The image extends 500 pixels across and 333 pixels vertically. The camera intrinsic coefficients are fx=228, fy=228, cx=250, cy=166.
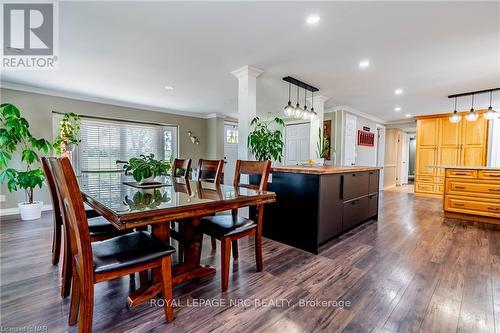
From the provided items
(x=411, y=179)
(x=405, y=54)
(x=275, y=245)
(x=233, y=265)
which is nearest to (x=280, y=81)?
(x=405, y=54)

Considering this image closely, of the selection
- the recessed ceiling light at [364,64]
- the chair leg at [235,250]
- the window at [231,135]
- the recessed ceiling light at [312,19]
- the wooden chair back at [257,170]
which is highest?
the recessed ceiling light at [364,64]

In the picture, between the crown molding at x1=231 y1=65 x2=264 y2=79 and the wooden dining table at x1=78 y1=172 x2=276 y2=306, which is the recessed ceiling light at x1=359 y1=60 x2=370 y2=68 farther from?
the wooden dining table at x1=78 y1=172 x2=276 y2=306

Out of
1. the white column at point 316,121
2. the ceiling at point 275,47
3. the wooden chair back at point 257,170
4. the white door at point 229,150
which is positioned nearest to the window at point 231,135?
the white door at point 229,150

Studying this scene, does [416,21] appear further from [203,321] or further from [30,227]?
[30,227]

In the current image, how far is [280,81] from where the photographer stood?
363 cm

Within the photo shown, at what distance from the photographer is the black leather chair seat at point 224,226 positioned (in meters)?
1.77

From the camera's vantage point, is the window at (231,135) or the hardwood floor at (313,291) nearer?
the hardwood floor at (313,291)

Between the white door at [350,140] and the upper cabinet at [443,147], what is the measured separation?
5.63 ft

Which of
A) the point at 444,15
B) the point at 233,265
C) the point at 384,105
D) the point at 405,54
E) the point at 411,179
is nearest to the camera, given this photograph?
the point at 444,15

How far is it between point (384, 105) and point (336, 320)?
199 inches

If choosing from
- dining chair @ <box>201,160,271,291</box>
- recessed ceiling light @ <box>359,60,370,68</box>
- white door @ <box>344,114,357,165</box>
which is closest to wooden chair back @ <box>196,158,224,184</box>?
dining chair @ <box>201,160,271,291</box>

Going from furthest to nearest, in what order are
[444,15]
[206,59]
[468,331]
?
[206,59], [444,15], [468,331]

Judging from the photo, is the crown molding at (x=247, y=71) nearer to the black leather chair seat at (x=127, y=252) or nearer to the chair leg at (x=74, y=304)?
the black leather chair seat at (x=127, y=252)

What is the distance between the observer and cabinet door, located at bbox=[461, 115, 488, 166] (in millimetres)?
5273
